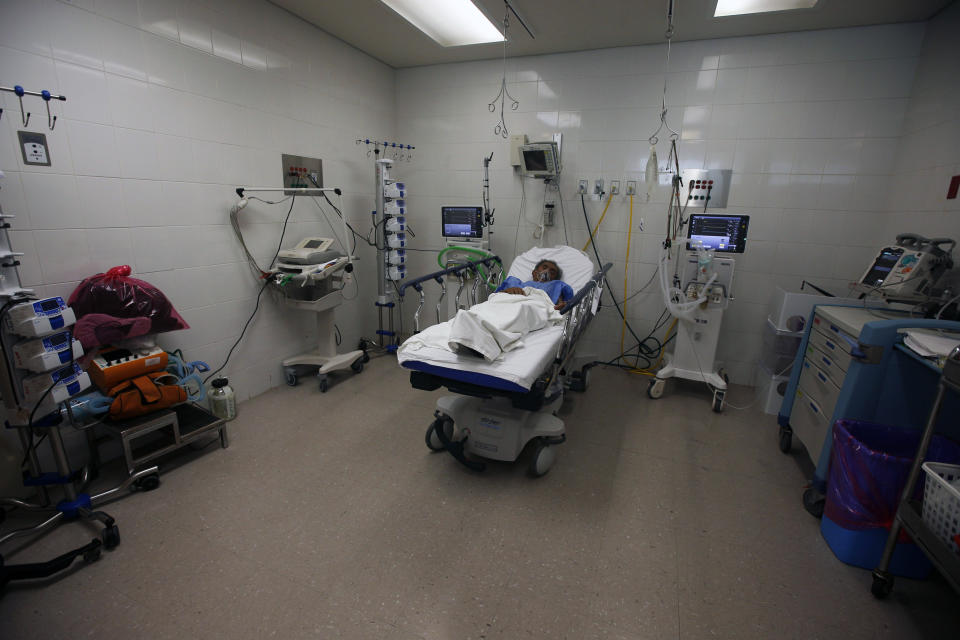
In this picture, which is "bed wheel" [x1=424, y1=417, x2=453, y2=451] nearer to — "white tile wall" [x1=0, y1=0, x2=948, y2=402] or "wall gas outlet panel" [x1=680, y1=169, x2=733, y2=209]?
"white tile wall" [x1=0, y1=0, x2=948, y2=402]

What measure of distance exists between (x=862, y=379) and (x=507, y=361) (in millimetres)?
1567

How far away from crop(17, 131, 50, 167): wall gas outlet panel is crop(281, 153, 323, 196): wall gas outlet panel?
136 cm

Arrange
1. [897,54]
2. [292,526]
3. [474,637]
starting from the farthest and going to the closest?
[897,54], [292,526], [474,637]

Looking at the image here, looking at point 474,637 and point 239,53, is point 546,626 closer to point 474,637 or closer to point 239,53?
point 474,637

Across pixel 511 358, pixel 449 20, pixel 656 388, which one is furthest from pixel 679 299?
pixel 449 20

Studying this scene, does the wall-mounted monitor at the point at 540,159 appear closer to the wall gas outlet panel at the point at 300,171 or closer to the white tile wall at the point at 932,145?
the wall gas outlet panel at the point at 300,171

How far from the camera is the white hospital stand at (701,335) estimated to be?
3215 millimetres

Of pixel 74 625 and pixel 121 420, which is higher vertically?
pixel 121 420

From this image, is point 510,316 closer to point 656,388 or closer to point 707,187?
point 656,388

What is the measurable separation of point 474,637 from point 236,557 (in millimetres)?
1077

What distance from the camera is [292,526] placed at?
2018mm

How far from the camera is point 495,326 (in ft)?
6.92

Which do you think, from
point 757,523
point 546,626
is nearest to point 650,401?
point 757,523

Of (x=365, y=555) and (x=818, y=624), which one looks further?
(x=365, y=555)
